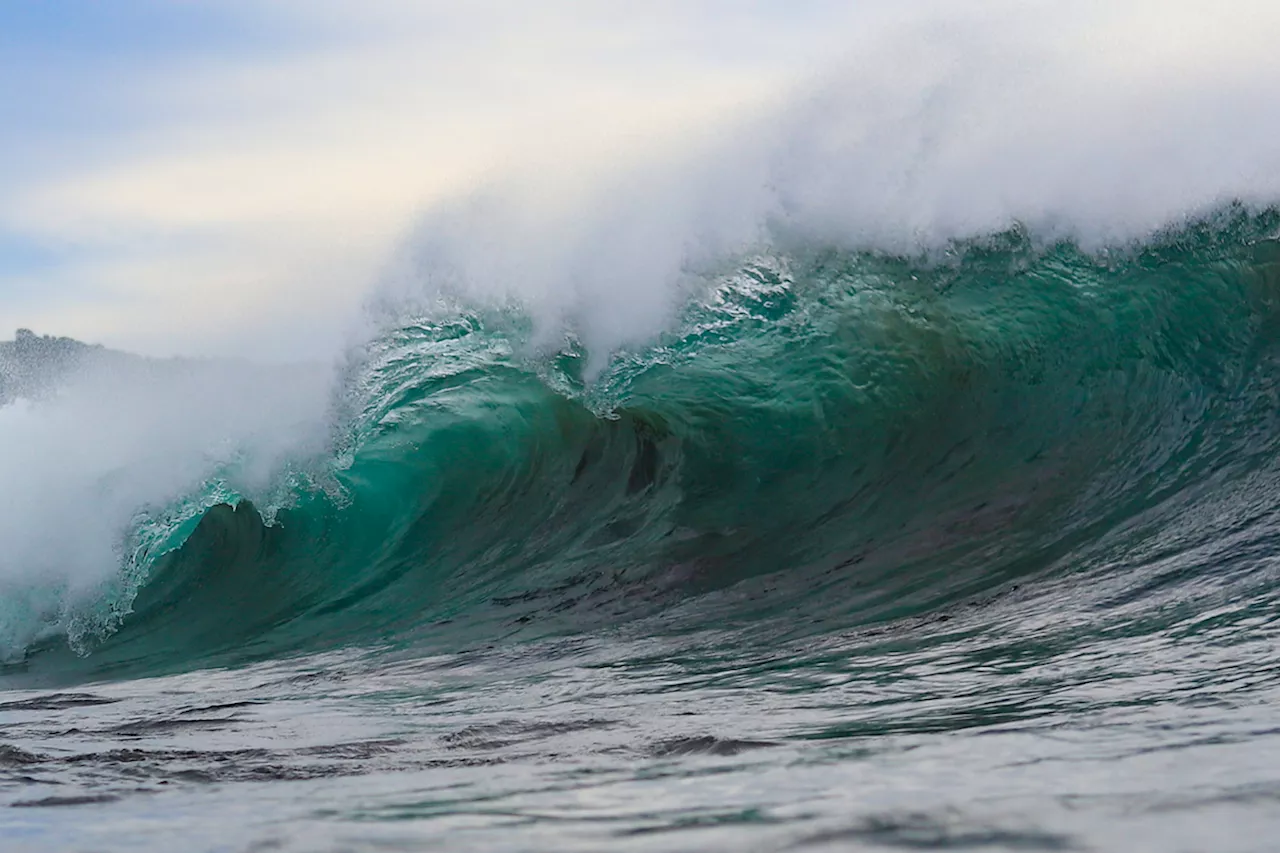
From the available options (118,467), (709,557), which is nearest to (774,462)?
(709,557)

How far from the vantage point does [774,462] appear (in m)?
8.48

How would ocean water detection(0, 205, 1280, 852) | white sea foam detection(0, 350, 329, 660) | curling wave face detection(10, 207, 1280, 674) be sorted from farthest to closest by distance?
white sea foam detection(0, 350, 329, 660)
curling wave face detection(10, 207, 1280, 674)
ocean water detection(0, 205, 1280, 852)

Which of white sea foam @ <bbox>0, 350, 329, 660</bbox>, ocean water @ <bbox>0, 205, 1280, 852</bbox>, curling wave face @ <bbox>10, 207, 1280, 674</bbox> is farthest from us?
white sea foam @ <bbox>0, 350, 329, 660</bbox>

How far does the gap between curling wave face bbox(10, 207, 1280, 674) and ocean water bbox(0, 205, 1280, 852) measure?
0.10 ft

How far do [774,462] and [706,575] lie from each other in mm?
1511

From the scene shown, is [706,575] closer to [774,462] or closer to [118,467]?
[774,462]

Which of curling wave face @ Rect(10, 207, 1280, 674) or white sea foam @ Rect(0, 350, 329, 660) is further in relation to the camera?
white sea foam @ Rect(0, 350, 329, 660)

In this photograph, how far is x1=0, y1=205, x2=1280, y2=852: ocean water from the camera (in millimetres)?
2965

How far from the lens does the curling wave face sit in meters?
6.98

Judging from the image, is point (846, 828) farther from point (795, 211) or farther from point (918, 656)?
point (795, 211)

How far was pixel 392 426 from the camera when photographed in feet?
31.0

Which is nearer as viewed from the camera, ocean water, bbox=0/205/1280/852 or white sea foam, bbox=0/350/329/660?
ocean water, bbox=0/205/1280/852

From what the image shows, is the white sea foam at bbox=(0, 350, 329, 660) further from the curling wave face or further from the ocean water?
the curling wave face

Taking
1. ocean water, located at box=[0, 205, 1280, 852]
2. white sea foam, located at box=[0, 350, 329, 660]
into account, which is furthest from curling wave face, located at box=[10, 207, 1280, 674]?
white sea foam, located at box=[0, 350, 329, 660]
